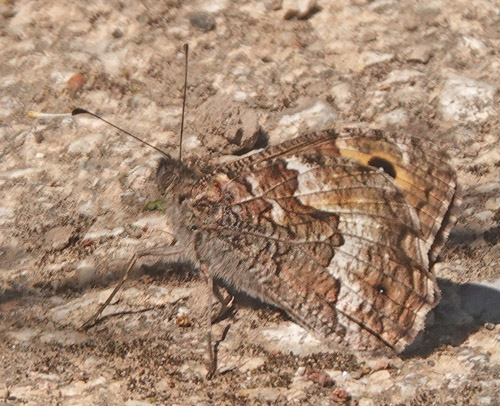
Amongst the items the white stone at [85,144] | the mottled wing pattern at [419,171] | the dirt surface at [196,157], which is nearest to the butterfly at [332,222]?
the mottled wing pattern at [419,171]

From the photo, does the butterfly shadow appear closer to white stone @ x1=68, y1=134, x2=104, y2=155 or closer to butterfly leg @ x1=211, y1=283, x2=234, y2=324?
butterfly leg @ x1=211, y1=283, x2=234, y2=324

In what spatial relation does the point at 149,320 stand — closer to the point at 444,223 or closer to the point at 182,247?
the point at 182,247

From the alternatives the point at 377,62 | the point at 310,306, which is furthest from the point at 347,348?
the point at 377,62

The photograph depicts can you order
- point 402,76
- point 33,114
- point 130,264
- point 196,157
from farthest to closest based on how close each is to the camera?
point 402,76
point 33,114
point 196,157
point 130,264

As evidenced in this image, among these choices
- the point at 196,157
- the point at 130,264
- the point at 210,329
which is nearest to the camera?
the point at 210,329

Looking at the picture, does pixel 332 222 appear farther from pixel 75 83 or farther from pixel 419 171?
pixel 75 83

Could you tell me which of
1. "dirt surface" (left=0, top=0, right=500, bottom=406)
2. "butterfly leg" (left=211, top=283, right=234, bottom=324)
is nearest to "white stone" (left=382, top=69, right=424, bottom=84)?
"dirt surface" (left=0, top=0, right=500, bottom=406)

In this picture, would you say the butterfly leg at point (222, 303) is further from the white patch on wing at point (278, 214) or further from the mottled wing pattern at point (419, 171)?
the mottled wing pattern at point (419, 171)

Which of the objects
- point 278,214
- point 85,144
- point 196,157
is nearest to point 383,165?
point 278,214

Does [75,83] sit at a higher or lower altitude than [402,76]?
lower
